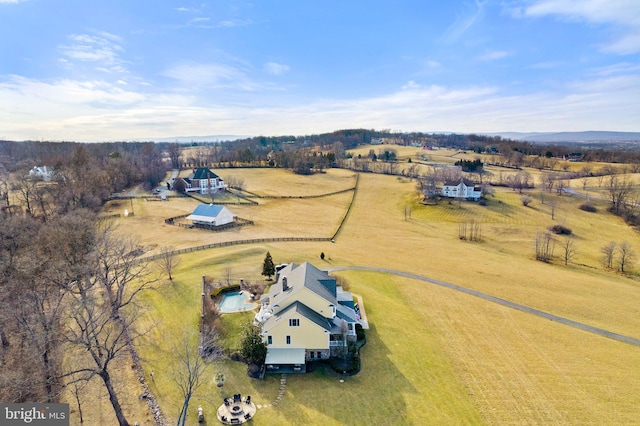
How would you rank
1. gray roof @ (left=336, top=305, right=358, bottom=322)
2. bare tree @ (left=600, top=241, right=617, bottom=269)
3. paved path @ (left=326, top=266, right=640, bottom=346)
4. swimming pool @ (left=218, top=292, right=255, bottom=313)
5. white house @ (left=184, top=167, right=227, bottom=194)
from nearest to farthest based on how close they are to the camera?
1. gray roof @ (left=336, top=305, right=358, bottom=322)
2. paved path @ (left=326, top=266, right=640, bottom=346)
3. swimming pool @ (left=218, top=292, right=255, bottom=313)
4. bare tree @ (left=600, top=241, right=617, bottom=269)
5. white house @ (left=184, top=167, right=227, bottom=194)

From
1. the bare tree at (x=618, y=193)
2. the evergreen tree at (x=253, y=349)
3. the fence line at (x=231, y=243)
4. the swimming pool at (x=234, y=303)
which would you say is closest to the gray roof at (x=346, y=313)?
the evergreen tree at (x=253, y=349)

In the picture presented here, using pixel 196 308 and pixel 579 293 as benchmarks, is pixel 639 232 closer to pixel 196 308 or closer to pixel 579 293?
pixel 579 293

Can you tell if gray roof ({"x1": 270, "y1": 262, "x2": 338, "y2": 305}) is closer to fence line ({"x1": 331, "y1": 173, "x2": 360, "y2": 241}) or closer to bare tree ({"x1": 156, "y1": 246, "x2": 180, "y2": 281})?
bare tree ({"x1": 156, "y1": 246, "x2": 180, "y2": 281})

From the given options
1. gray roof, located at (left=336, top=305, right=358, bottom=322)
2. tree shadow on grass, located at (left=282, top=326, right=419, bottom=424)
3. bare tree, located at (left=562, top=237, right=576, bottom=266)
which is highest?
gray roof, located at (left=336, top=305, right=358, bottom=322)

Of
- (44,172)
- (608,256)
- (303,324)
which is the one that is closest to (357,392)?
(303,324)

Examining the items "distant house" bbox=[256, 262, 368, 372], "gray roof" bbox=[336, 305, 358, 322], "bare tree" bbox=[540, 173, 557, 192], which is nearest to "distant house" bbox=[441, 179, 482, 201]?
"bare tree" bbox=[540, 173, 557, 192]

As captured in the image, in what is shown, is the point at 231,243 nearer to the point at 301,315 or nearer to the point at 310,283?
the point at 310,283
